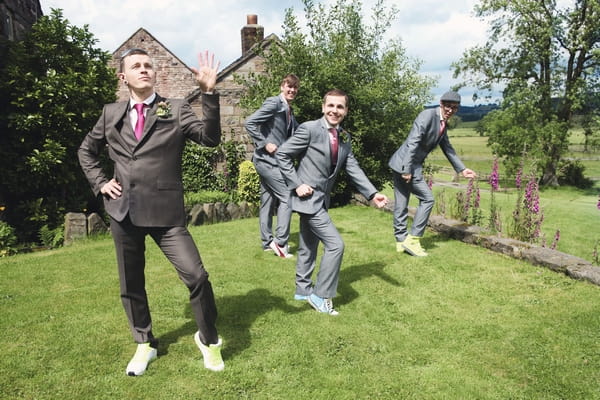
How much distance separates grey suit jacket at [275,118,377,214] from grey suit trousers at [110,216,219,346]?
1.47m

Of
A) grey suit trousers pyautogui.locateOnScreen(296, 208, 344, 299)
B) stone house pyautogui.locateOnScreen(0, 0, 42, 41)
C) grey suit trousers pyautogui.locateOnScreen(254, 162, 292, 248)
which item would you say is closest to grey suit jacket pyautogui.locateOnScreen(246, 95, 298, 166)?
grey suit trousers pyautogui.locateOnScreen(254, 162, 292, 248)

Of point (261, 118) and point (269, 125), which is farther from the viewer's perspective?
point (269, 125)

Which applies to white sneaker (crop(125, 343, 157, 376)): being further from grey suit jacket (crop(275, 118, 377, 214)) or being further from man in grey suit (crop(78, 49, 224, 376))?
grey suit jacket (crop(275, 118, 377, 214))

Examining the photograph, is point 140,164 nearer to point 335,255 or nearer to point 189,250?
point 189,250

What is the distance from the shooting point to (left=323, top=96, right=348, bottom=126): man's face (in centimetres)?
457

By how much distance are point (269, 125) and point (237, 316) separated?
3342 millimetres

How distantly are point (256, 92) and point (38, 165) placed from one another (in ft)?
20.4

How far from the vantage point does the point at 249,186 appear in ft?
39.0

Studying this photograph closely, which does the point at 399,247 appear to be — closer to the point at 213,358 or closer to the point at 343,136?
the point at 343,136

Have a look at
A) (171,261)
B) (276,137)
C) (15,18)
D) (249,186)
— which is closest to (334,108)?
(171,261)

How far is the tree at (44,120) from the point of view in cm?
844

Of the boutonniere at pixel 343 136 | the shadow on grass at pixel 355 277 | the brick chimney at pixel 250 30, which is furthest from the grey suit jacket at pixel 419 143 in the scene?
the brick chimney at pixel 250 30

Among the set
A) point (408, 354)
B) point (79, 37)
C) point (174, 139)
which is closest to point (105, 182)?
point (174, 139)

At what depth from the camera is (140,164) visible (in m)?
3.36
